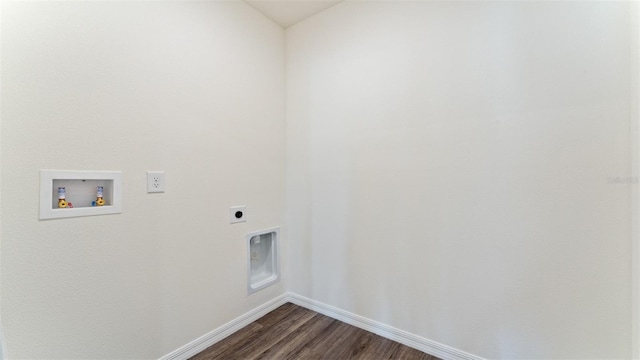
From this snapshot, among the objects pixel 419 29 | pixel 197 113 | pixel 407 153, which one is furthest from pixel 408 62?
pixel 197 113

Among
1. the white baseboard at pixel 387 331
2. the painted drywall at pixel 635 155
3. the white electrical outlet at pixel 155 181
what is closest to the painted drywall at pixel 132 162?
the white electrical outlet at pixel 155 181

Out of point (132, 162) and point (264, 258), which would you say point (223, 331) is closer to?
point (264, 258)

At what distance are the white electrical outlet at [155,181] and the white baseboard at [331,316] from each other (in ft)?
3.31

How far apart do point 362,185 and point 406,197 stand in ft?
1.10

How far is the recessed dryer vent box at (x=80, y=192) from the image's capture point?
1.13 m

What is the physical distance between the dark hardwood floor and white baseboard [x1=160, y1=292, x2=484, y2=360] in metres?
0.03

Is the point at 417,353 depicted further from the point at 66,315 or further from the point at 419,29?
the point at 419,29

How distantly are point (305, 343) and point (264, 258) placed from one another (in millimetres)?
783

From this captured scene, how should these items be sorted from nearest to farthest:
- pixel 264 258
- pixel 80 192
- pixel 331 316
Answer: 1. pixel 80 192
2. pixel 331 316
3. pixel 264 258

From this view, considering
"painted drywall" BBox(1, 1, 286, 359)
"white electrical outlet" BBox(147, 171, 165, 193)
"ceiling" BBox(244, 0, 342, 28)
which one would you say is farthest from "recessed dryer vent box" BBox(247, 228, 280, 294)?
"ceiling" BBox(244, 0, 342, 28)

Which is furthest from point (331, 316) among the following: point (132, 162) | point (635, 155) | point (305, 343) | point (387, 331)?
point (635, 155)

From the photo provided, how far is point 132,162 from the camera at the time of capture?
4.58ft

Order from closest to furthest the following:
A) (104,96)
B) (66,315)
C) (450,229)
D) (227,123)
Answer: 1. (66,315)
2. (104,96)
3. (450,229)
4. (227,123)

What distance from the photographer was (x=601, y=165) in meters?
1.19
